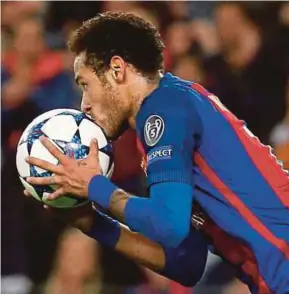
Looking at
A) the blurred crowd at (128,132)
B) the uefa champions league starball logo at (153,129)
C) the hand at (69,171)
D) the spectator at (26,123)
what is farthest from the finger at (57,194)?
the spectator at (26,123)

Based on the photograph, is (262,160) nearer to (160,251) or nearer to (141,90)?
(141,90)

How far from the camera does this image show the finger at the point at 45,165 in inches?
139

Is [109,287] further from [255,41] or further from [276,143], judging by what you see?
[255,41]

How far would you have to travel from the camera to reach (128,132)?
6.25m

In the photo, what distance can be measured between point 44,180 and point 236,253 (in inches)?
31.4

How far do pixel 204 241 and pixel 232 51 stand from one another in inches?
126

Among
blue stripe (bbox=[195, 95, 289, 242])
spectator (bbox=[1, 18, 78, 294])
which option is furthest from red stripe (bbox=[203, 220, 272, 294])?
spectator (bbox=[1, 18, 78, 294])

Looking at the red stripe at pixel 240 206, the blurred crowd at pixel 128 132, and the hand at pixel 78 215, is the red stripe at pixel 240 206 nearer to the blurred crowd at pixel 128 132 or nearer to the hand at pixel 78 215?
the hand at pixel 78 215

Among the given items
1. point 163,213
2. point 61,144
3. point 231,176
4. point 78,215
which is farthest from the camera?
point 78,215

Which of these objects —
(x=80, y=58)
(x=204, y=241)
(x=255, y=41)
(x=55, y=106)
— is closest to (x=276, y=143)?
(x=255, y=41)

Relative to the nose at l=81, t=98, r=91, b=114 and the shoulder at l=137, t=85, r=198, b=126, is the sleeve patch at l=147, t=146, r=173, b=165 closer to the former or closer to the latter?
the shoulder at l=137, t=85, r=198, b=126

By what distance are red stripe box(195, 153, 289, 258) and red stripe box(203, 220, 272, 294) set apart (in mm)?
98

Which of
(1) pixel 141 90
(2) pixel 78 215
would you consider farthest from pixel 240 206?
(2) pixel 78 215

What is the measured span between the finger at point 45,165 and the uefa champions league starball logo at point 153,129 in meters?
0.35
